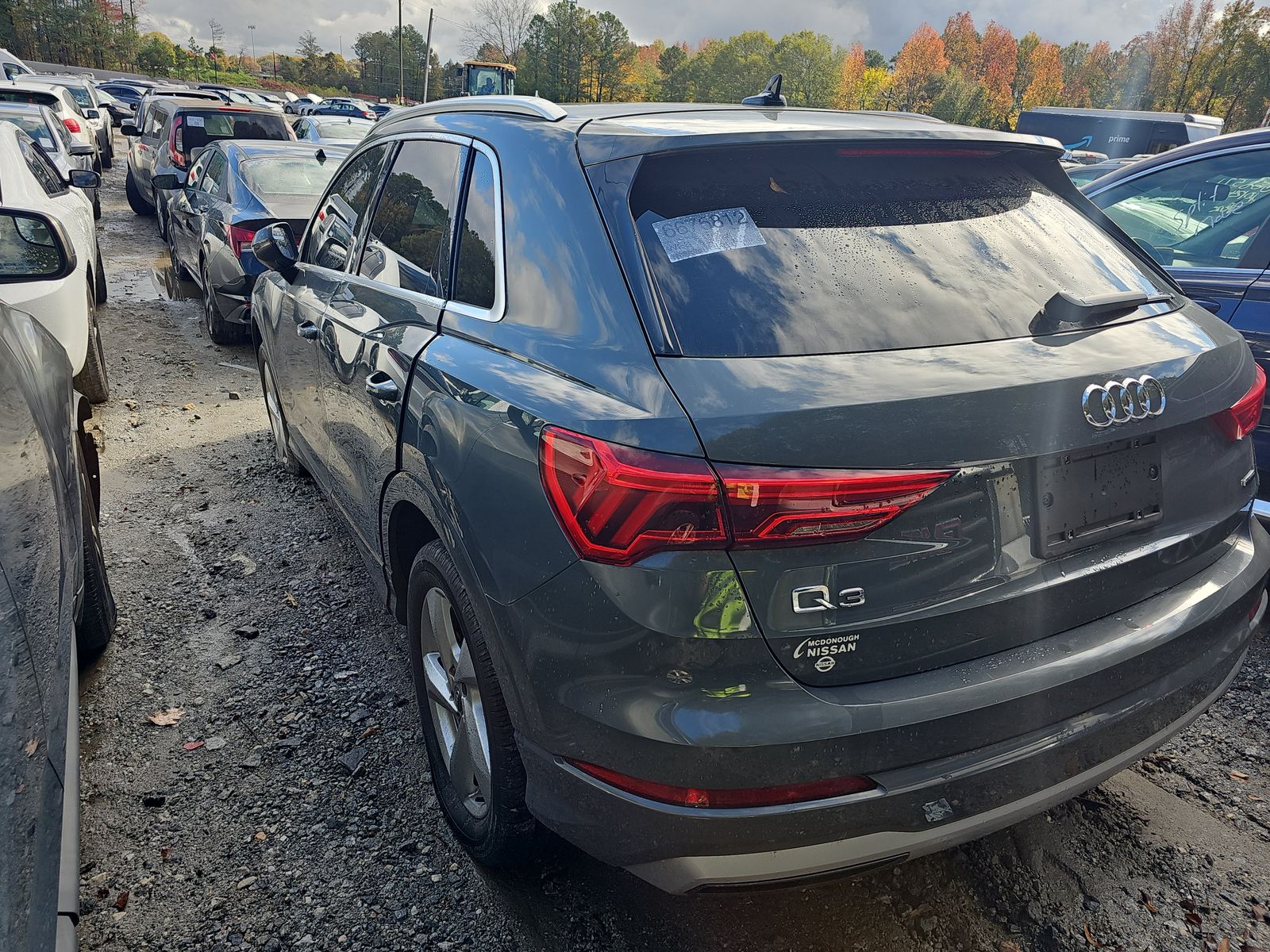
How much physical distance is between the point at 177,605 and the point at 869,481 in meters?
3.29

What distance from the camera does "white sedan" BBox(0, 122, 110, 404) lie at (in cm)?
346

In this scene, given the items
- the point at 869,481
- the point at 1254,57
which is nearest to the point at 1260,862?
the point at 869,481

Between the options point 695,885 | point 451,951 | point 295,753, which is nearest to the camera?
point 695,885

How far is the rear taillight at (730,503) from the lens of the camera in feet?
5.32

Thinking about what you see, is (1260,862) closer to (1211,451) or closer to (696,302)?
(1211,451)

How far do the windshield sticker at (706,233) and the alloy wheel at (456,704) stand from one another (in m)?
1.02

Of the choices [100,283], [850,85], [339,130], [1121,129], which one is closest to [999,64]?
[850,85]

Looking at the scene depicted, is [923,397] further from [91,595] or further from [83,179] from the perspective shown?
[83,179]

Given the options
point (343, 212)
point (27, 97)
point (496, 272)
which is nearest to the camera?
point (496, 272)

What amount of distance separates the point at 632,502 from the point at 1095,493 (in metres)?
0.99

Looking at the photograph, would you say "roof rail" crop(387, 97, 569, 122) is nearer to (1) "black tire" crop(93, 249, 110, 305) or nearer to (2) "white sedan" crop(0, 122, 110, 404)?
(2) "white sedan" crop(0, 122, 110, 404)

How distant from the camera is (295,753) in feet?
9.74

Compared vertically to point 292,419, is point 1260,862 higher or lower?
lower

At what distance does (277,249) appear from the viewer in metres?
4.02
